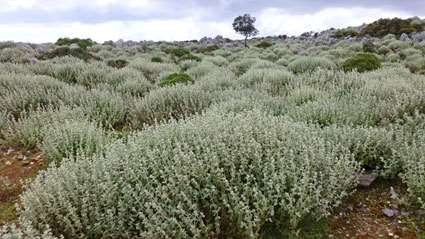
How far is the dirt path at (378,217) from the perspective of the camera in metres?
3.03

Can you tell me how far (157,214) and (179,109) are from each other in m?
3.71

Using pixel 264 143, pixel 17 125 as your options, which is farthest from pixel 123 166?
pixel 17 125

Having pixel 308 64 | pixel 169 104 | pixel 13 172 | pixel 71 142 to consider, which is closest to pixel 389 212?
pixel 71 142

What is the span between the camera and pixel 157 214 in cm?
288

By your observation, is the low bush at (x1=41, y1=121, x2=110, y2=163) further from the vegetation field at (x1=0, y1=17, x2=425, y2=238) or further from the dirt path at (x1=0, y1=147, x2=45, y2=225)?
the dirt path at (x1=0, y1=147, x2=45, y2=225)

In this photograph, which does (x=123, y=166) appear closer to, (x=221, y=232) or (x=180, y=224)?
(x=180, y=224)

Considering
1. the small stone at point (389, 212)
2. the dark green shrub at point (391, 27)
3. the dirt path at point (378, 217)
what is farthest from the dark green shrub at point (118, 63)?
the dark green shrub at point (391, 27)

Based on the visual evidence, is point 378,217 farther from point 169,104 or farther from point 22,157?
point 169,104

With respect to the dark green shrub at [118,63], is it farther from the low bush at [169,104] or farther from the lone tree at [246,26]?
the lone tree at [246,26]

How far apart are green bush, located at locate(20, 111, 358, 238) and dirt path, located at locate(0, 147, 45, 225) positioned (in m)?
0.59

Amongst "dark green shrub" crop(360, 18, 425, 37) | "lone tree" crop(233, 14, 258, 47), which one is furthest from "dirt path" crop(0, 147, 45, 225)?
"lone tree" crop(233, 14, 258, 47)

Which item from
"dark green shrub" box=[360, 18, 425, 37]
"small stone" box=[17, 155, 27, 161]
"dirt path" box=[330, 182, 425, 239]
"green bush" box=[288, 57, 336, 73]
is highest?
"dark green shrub" box=[360, 18, 425, 37]

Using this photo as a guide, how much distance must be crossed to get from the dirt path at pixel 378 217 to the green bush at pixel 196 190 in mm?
168

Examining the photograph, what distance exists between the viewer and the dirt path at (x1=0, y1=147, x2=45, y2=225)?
3.57m
